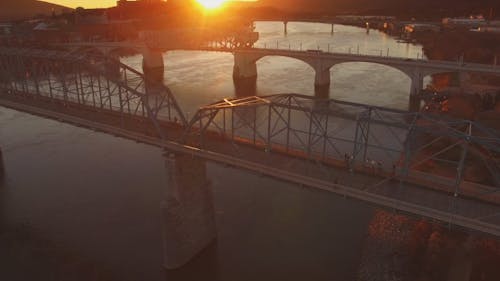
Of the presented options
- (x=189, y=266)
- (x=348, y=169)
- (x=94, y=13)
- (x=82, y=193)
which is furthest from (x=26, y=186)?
(x=94, y=13)

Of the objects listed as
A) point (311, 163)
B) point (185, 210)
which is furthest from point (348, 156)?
point (185, 210)

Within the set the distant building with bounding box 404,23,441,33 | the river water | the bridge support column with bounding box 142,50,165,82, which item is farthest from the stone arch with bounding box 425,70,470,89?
the distant building with bounding box 404,23,441,33

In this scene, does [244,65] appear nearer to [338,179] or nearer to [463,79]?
[463,79]

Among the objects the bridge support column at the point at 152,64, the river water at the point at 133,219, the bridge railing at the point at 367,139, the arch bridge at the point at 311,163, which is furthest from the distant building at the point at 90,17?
the arch bridge at the point at 311,163

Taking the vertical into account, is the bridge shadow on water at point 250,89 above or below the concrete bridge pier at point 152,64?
below

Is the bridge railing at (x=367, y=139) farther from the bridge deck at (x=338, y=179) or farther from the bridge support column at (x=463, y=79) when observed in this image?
the bridge support column at (x=463, y=79)

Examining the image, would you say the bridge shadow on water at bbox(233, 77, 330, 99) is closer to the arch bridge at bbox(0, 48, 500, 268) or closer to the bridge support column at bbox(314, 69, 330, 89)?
the bridge support column at bbox(314, 69, 330, 89)
